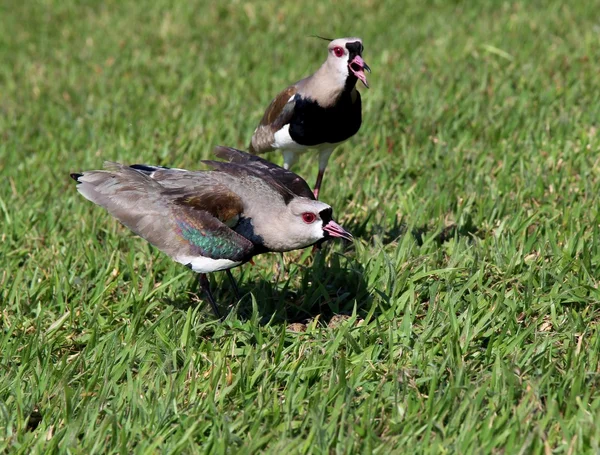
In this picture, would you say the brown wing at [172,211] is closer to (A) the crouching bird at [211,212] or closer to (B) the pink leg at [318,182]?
(A) the crouching bird at [211,212]

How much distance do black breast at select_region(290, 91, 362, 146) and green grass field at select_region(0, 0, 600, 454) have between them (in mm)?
668

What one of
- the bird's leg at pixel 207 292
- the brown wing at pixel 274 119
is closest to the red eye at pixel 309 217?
the bird's leg at pixel 207 292

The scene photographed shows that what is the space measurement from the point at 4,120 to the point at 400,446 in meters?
6.02

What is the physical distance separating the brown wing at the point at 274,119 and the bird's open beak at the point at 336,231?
4.62ft

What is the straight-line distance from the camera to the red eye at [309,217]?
4.69 metres

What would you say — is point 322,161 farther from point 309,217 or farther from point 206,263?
point 206,263

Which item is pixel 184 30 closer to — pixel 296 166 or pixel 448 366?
pixel 296 166

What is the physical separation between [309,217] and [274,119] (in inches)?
60.1

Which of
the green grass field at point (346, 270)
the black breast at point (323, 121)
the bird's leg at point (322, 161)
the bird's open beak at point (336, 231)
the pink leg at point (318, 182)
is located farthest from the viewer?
the pink leg at point (318, 182)

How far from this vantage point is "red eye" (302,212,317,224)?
4.69 metres

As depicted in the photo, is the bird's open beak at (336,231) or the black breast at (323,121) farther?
the black breast at (323,121)

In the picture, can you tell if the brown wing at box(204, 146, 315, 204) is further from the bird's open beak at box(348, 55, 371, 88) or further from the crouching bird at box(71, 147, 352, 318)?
the bird's open beak at box(348, 55, 371, 88)

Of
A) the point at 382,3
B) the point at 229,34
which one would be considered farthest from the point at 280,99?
the point at 382,3

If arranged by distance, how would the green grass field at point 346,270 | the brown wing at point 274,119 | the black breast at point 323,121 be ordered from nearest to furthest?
the green grass field at point 346,270, the black breast at point 323,121, the brown wing at point 274,119
